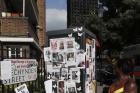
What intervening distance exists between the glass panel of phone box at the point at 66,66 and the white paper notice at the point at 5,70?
570 millimetres

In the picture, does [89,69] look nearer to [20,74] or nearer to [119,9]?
[20,74]

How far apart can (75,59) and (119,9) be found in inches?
1032

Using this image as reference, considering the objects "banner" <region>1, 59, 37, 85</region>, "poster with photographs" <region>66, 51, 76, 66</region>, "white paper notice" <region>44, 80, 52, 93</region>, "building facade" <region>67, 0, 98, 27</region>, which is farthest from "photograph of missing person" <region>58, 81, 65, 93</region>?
"building facade" <region>67, 0, 98, 27</region>

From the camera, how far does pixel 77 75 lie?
716 cm

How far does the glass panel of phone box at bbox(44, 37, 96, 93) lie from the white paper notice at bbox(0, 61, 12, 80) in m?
0.57

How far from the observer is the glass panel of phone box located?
7137 millimetres

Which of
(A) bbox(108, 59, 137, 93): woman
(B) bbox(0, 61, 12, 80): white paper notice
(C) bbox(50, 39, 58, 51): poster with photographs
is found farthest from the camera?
(C) bbox(50, 39, 58, 51): poster with photographs

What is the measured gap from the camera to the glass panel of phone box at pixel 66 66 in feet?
→ 23.4

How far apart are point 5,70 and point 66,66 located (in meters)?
0.88

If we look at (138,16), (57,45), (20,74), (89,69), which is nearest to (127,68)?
(89,69)

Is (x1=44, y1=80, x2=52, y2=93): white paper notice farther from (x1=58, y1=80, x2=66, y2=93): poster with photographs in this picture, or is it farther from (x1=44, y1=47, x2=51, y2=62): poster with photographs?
(x1=44, y1=47, x2=51, y2=62): poster with photographs

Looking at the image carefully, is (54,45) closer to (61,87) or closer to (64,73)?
(64,73)

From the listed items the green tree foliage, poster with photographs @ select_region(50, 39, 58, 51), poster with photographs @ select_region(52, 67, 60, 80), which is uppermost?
poster with photographs @ select_region(50, 39, 58, 51)

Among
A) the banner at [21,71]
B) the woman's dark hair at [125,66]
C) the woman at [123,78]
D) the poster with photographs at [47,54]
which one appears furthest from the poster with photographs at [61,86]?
the woman's dark hair at [125,66]
